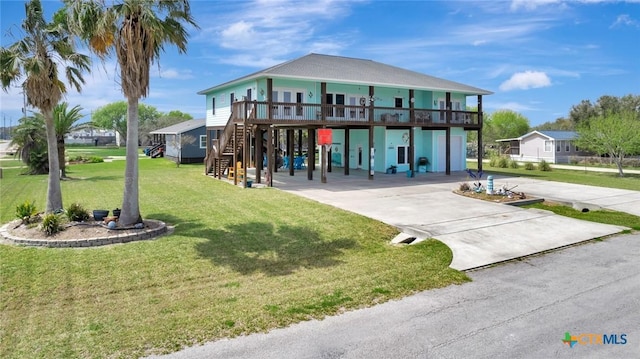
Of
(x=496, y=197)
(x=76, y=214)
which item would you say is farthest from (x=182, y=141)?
(x=496, y=197)

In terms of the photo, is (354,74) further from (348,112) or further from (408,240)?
(408,240)

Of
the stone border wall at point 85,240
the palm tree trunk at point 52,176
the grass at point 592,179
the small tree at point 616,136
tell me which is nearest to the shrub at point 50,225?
the stone border wall at point 85,240

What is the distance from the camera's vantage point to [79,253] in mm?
9625

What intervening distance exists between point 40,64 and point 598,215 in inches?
725

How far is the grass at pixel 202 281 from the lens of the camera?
611cm

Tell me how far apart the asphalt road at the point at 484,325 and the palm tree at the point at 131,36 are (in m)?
7.20

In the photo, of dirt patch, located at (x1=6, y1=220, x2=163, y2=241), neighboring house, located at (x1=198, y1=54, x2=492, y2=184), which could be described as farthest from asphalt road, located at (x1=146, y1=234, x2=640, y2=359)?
neighboring house, located at (x1=198, y1=54, x2=492, y2=184)

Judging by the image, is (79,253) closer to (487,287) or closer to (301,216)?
(301,216)

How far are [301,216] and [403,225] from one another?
3.22 meters

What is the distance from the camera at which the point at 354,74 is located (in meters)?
25.3

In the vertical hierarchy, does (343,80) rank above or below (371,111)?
above

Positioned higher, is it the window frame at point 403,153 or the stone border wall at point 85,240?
the window frame at point 403,153

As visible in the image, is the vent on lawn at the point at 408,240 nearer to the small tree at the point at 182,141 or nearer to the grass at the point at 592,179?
the grass at the point at 592,179

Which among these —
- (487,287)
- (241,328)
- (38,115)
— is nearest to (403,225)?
(487,287)
